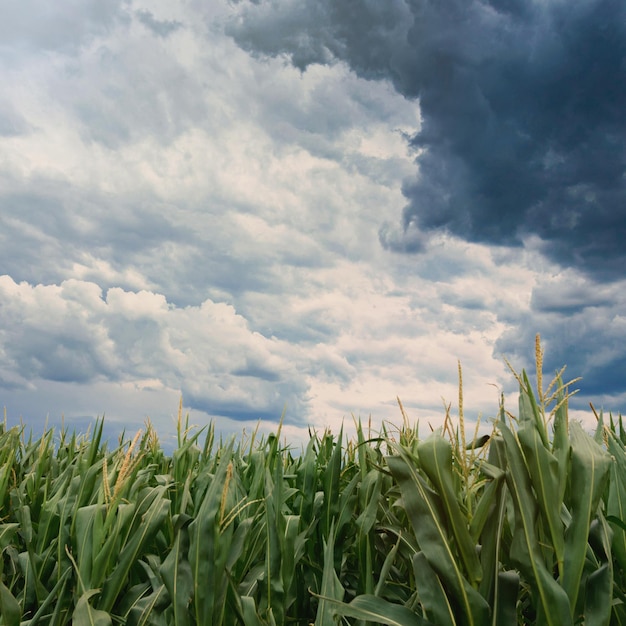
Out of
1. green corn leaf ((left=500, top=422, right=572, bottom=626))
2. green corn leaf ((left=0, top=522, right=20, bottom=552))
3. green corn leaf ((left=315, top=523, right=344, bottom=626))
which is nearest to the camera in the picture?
green corn leaf ((left=500, top=422, right=572, bottom=626))

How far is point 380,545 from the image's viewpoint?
8.11 ft

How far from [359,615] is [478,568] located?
1.30ft

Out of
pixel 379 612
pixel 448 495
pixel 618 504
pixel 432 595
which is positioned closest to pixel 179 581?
pixel 379 612

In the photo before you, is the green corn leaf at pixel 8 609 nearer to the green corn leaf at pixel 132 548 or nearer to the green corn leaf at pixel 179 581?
the green corn leaf at pixel 132 548

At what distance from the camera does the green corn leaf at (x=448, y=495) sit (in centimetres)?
171

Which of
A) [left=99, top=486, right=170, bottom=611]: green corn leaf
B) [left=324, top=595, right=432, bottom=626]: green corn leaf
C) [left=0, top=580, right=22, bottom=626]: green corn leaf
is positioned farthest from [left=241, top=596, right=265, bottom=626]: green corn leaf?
[left=0, top=580, right=22, bottom=626]: green corn leaf

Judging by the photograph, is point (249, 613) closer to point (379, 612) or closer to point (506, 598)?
point (379, 612)

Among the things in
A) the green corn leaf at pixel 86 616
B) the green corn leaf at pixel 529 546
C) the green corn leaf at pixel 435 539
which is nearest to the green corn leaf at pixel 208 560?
the green corn leaf at pixel 86 616

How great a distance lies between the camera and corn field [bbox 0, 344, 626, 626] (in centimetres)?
167

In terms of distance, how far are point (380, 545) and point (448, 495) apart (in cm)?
90

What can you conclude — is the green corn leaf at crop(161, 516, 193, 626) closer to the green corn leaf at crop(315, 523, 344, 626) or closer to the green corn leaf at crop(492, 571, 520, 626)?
the green corn leaf at crop(315, 523, 344, 626)

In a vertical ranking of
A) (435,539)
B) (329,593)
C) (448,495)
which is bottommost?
(329,593)

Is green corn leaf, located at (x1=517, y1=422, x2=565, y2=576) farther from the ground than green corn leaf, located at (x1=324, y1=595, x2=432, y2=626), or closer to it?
farther from the ground

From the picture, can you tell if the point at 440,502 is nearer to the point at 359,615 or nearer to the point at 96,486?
the point at 359,615
